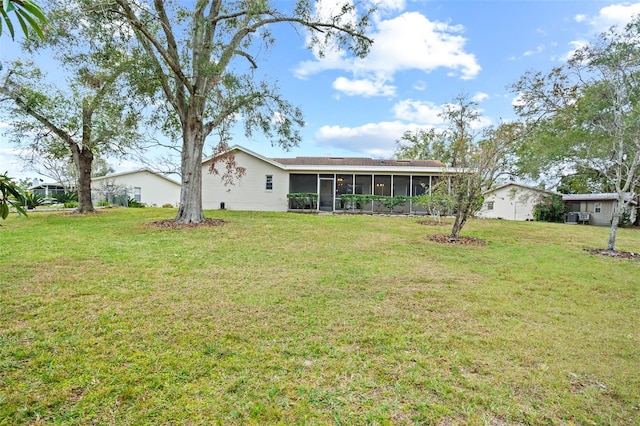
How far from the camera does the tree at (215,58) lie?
10.2m

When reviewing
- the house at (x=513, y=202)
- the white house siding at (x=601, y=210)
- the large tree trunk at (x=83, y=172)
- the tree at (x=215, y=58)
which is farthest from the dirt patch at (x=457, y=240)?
the white house siding at (x=601, y=210)

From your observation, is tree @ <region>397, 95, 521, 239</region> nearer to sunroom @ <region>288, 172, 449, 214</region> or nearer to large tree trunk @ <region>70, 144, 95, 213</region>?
sunroom @ <region>288, 172, 449, 214</region>

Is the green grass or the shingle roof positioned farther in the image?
the shingle roof

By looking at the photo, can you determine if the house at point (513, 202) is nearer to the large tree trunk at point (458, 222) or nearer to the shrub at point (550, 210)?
the shrub at point (550, 210)

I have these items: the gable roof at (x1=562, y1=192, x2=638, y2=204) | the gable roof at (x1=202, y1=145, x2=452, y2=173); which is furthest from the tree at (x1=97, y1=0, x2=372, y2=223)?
the gable roof at (x1=562, y1=192, x2=638, y2=204)

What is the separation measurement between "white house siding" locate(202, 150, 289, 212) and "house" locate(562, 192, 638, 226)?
20.6 meters

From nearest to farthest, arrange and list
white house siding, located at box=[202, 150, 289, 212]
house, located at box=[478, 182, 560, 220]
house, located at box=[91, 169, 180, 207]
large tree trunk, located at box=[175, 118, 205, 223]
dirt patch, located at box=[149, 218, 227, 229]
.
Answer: dirt patch, located at box=[149, 218, 227, 229]
large tree trunk, located at box=[175, 118, 205, 223]
white house siding, located at box=[202, 150, 289, 212]
house, located at box=[478, 182, 560, 220]
house, located at box=[91, 169, 180, 207]

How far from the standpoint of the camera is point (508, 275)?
252 inches

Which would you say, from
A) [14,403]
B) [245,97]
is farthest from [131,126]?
[14,403]

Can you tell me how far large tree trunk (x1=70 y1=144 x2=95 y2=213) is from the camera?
1529 cm

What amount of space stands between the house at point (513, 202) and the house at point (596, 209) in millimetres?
2186

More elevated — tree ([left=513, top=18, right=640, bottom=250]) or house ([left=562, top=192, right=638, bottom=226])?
tree ([left=513, top=18, right=640, bottom=250])

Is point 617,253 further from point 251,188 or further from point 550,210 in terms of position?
point 251,188

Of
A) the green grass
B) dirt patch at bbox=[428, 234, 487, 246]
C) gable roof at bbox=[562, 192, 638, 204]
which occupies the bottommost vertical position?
the green grass
